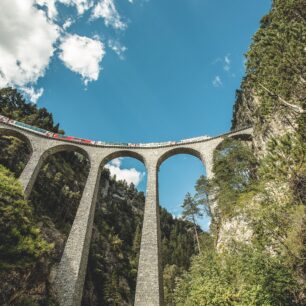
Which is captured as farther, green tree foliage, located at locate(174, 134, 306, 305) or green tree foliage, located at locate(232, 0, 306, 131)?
green tree foliage, located at locate(232, 0, 306, 131)

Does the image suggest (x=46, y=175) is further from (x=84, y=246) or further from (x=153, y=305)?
(x=153, y=305)

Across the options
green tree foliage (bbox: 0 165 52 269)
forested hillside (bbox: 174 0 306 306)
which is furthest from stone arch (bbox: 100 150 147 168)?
green tree foliage (bbox: 0 165 52 269)

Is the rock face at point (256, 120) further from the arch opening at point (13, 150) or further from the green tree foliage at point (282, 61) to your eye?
the arch opening at point (13, 150)

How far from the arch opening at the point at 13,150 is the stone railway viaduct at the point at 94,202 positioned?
21cm

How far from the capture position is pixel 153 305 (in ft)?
51.5

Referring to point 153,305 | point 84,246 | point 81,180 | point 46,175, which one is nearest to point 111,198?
point 81,180

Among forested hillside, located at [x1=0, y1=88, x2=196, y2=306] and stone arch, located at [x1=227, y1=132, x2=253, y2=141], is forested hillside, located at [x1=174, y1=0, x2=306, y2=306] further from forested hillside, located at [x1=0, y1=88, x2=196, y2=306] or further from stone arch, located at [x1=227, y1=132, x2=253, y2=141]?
stone arch, located at [x1=227, y1=132, x2=253, y2=141]

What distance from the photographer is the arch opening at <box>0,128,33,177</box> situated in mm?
27203

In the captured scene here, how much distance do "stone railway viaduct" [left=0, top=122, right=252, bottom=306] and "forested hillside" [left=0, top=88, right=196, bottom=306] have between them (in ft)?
5.25

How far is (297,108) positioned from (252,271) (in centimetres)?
627

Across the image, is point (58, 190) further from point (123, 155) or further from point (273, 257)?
point (273, 257)

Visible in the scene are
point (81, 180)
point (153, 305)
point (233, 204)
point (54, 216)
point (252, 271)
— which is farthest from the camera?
point (81, 180)

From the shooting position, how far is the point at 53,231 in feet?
84.7

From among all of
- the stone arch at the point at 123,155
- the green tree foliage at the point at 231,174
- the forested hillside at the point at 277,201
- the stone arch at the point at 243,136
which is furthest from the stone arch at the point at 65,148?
the forested hillside at the point at 277,201
